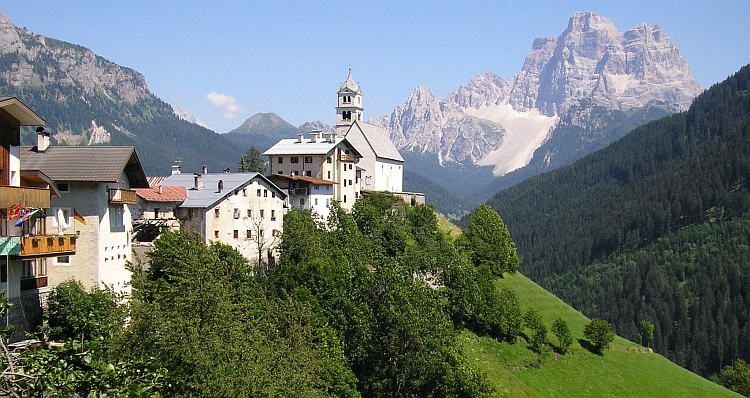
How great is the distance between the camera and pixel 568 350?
77688mm

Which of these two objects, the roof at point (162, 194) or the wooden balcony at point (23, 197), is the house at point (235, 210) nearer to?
the roof at point (162, 194)

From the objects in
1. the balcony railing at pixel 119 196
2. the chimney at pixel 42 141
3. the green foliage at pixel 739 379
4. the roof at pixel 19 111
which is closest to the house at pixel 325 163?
the balcony railing at pixel 119 196

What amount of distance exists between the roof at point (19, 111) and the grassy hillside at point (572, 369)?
41.4 meters

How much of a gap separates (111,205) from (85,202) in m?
2.28

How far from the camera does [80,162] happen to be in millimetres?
42469

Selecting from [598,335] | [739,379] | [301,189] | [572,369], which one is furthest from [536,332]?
[739,379]

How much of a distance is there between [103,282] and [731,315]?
7721 inches

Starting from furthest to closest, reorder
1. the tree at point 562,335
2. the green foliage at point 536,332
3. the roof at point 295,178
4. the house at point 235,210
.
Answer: the roof at point 295,178
the tree at point 562,335
the green foliage at point 536,332
the house at point 235,210

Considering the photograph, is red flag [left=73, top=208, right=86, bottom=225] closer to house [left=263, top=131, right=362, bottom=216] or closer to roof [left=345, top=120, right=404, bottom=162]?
house [left=263, top=131, right=362, bottom=216]

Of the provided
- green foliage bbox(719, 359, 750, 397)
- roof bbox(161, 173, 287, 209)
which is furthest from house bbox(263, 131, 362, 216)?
green foliage bbox(719, 359, 750, 397)

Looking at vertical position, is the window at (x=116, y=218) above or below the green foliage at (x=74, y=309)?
above

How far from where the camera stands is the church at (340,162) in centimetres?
7975

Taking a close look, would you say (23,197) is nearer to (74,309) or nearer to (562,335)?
(74,309)

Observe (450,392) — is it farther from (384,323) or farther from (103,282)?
(103,282)
